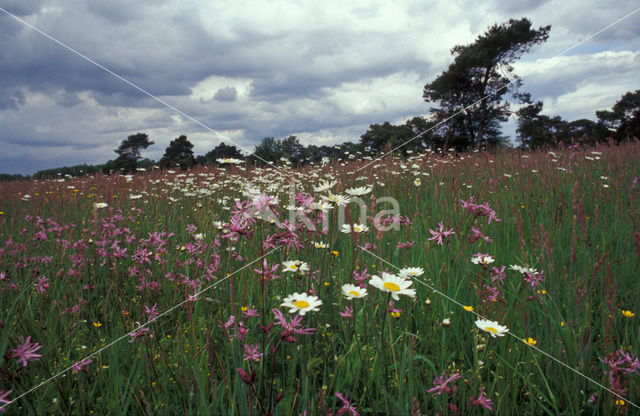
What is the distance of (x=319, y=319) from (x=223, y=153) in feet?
8.93

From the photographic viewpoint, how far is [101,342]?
1.60 metres

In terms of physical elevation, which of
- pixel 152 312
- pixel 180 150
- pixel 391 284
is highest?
pixel 180 150

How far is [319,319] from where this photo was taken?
1.63 metres

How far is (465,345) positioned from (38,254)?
278 centimetres

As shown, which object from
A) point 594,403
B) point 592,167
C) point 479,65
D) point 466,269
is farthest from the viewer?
point 479,65

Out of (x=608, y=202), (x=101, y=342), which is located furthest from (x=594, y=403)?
(x=608, y=202)

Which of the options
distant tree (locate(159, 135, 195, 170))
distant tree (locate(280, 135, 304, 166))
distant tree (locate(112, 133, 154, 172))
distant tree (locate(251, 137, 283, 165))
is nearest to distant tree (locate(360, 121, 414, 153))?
distant tree (locate(280, 135, 304, 166))

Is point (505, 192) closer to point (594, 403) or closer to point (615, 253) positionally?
point (615, 253)

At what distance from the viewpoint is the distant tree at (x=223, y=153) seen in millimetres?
3615

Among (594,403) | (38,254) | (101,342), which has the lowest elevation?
(594,403)

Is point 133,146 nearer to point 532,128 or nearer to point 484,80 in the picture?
point 484,80

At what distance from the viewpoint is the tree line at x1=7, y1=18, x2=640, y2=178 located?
3.37 m

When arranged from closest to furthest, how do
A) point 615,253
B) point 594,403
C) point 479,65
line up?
point 594,403 < point 615,253 < point 479,65

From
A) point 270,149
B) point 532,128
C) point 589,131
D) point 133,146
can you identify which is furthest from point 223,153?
point 589,131
